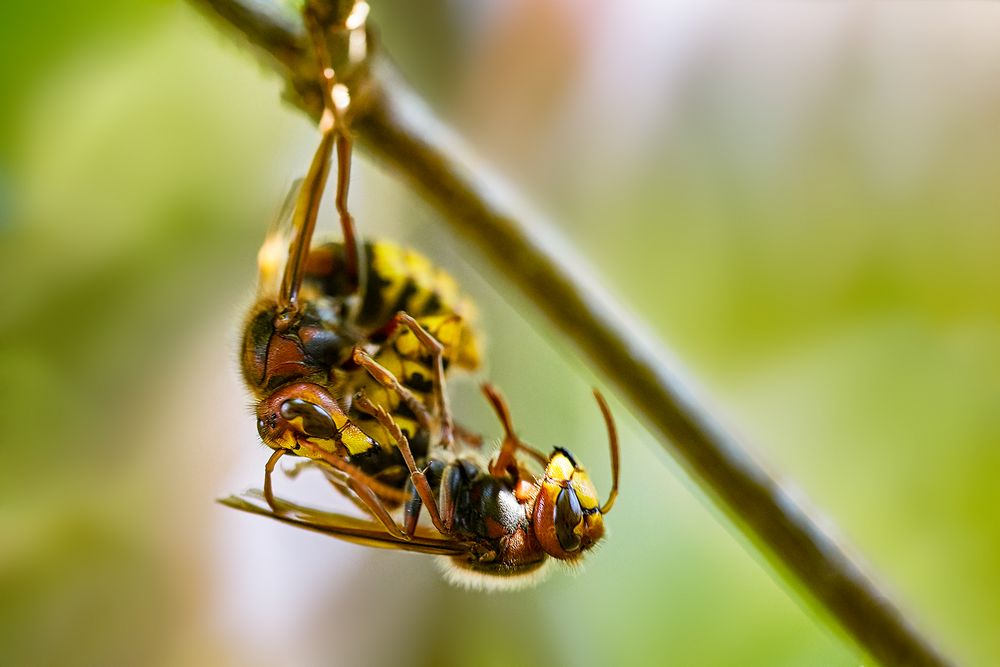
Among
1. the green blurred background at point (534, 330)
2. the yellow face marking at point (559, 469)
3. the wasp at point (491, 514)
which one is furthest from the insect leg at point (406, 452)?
the green blurred background at point (534, 330)

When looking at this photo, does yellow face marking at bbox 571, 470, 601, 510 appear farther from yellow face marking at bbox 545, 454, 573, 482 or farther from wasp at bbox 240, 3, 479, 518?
wasp at bbox 240, 3, 479, 518

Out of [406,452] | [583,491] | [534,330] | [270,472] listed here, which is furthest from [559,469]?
[534,330]

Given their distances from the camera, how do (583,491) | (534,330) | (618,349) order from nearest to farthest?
(618,349), (583,491), (534,330)

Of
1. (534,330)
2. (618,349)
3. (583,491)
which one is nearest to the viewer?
(618,349)

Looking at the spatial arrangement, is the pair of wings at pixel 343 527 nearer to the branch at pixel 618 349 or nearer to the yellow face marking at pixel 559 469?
the yellow face marking at pixel 559 469

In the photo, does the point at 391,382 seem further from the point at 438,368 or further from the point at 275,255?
the point at 275,255

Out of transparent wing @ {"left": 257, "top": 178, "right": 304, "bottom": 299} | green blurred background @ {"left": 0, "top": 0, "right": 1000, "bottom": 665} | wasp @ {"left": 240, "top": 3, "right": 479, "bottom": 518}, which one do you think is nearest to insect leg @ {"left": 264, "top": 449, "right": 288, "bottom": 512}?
wasp @ {"left": 240, "top": 3, "right": 479, "bottom": 518}
